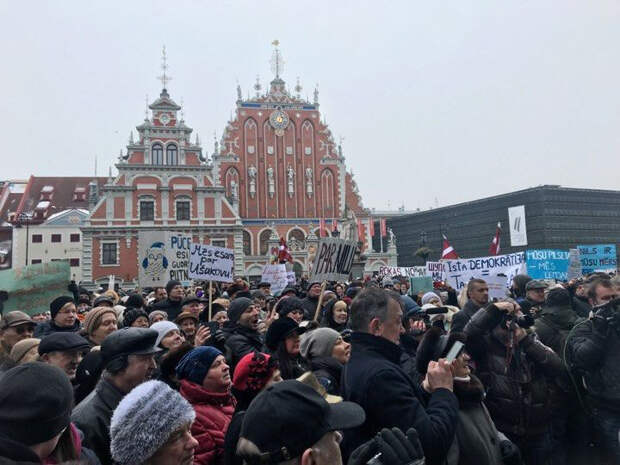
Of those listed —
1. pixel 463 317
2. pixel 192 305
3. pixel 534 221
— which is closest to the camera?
pixel 463 317

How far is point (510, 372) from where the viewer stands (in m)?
3.93

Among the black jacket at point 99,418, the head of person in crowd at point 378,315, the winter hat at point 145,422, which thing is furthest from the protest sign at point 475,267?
the winter hat at point 145,422

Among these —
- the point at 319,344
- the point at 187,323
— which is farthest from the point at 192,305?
the point at 319,344

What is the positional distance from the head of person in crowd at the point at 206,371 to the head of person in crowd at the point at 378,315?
909mm

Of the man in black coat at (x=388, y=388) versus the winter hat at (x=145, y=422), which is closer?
the winter hat at (x=145, y=422)

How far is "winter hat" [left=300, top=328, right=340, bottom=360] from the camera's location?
398 centimetres

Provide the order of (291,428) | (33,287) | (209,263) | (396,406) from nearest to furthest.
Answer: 1. (291,428)
2. (396,406)
3. (33,287)
4. (209,263)

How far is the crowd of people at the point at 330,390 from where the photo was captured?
191 centimetres

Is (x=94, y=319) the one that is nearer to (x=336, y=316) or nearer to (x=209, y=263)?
(x=336, y=316)

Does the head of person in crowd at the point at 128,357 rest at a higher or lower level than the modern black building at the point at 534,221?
lower

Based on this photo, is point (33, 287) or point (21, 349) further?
point (33, 287)

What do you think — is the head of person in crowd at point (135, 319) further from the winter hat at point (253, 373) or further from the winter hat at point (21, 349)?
the winter hat at point (253, 373)

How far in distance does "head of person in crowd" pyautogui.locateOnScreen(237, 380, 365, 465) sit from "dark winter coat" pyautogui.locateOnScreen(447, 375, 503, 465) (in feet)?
4.21

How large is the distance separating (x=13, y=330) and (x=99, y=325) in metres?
1.01
